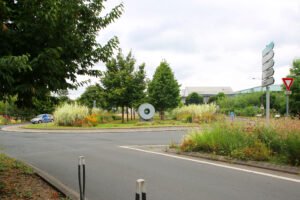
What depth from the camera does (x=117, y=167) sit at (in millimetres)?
9781

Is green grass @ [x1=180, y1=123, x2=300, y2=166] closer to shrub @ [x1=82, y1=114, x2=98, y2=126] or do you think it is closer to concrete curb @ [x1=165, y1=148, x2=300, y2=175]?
concrete curb @ [x1=165, y1=148, x2=300, y2=175]

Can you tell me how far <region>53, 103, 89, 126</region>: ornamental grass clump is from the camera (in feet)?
101

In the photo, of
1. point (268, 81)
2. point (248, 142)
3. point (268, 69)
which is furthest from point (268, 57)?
point (248, 142)

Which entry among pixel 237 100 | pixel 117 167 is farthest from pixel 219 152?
pixel 237 100

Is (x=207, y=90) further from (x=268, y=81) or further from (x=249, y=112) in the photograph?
(x=268, y=81)

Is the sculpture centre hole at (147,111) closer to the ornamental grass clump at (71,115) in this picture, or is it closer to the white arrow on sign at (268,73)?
the ornamental grass clump at (71,115)

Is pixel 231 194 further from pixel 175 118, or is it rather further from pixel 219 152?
pixel 175 118

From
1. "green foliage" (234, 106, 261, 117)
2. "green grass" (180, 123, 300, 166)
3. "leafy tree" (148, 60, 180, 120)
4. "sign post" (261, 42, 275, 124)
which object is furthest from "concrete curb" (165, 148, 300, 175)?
"leafy tree" (148, 60, 180, 120)

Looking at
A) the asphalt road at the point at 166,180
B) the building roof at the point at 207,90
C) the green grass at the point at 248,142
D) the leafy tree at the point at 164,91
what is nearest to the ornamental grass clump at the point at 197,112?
the leafy tree at the point at 164,91

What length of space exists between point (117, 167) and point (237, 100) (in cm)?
5096

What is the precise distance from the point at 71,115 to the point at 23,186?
24.3 m

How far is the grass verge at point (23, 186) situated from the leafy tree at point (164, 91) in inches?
1228

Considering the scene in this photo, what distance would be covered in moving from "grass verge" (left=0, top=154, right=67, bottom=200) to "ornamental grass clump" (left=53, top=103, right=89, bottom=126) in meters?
21.9

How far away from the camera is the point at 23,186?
22.9ft
